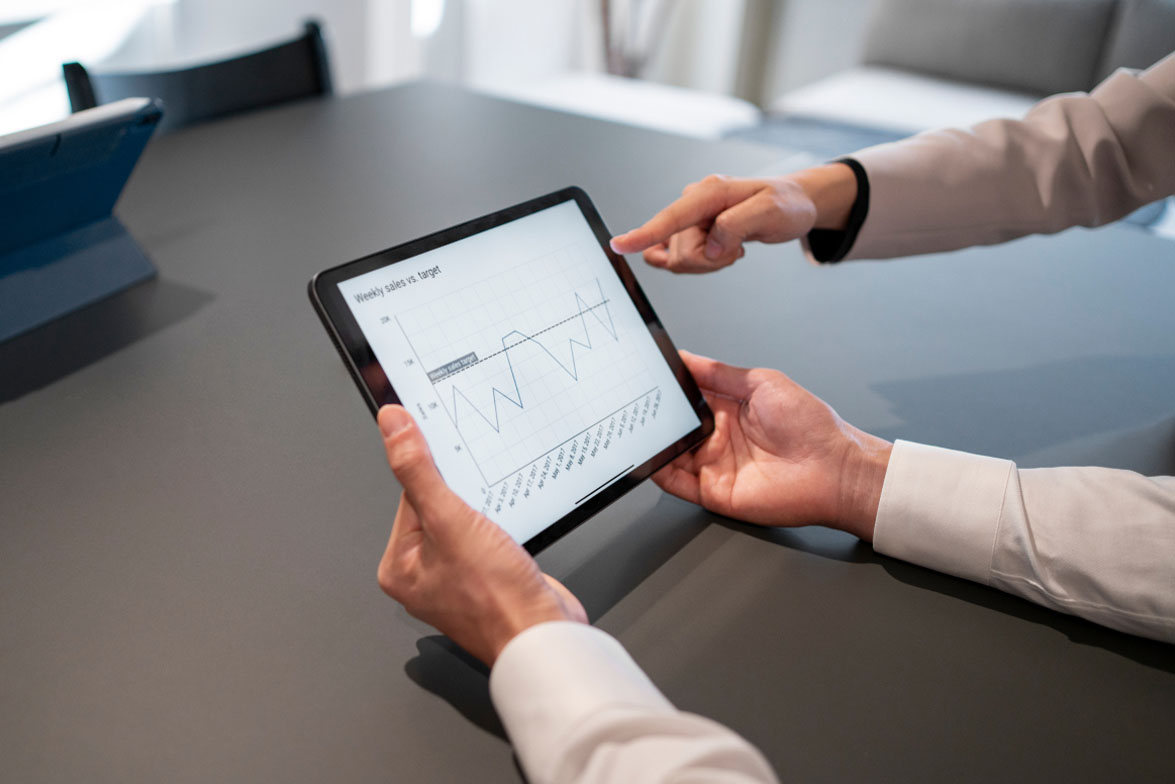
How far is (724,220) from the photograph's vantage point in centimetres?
85

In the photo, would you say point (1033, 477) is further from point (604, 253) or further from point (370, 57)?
point (370, 57)

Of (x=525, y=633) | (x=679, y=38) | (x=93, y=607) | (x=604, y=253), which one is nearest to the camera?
(x=525, y=633)

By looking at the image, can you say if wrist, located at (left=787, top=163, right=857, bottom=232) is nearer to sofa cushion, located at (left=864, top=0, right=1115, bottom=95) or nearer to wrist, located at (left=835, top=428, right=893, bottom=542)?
wrist, located at (left=835, top=428, right=893, bottom=542)

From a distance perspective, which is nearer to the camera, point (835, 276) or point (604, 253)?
point (604, 253)

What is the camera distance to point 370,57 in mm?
3340

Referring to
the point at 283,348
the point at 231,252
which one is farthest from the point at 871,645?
the point at 231,252

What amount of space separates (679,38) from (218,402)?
3.72 m

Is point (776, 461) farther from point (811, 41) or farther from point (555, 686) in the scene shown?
point (811, 41)

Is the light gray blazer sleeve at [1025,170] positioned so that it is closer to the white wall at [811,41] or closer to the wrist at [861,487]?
the wrist at [861,487]

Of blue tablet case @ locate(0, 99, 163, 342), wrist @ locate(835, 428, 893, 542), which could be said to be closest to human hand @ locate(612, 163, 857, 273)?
wrist @ locate(835, 428, 893, 542)

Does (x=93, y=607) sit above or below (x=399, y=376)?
below

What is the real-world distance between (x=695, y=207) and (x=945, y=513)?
368mm

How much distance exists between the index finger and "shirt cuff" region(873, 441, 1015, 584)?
291mm

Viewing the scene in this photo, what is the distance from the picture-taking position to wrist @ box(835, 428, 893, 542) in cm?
67
